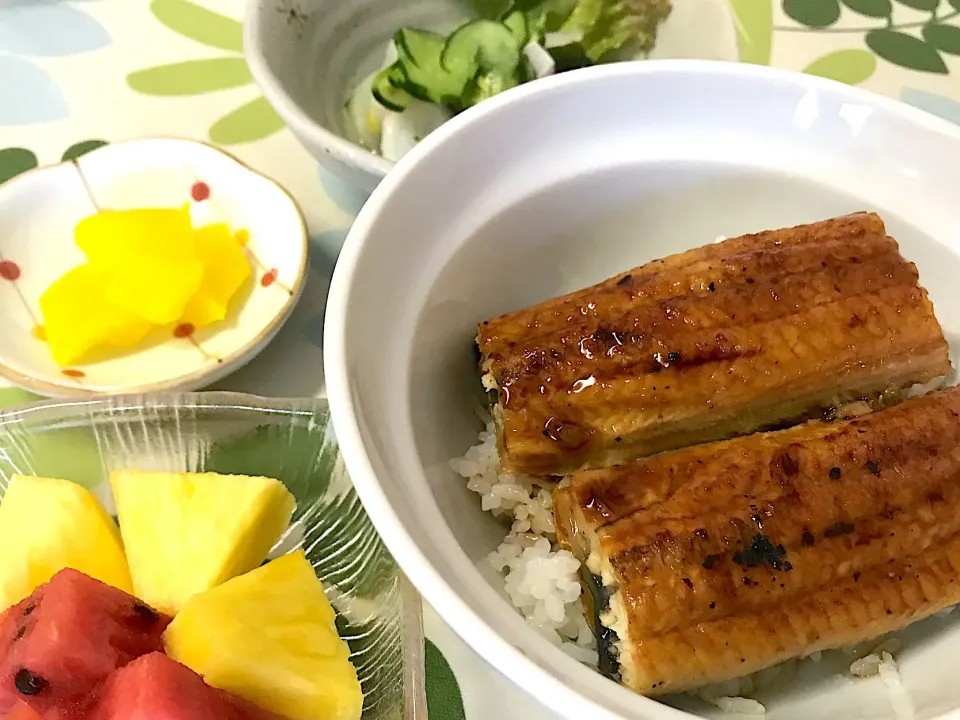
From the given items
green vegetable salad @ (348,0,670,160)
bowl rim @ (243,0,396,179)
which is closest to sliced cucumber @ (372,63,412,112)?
green vegetable salad @ (348,0,670,160)

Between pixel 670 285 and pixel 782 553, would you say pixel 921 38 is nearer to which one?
pixel 670 285

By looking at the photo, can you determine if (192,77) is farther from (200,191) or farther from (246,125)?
(200,191)

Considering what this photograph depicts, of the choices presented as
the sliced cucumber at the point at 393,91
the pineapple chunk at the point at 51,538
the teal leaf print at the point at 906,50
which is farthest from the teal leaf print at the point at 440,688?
the teal leaf print at the point at 906,50

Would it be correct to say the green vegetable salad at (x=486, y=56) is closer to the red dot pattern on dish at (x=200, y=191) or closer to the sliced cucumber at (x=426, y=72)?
the sliced cucumber at (x=426, y=72)

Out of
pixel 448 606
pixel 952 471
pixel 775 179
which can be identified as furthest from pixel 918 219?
pixel 448 606

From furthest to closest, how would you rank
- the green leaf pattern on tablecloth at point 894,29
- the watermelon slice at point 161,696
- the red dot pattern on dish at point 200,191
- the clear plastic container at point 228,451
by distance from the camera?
the green leaf pattern on tablecloth at point 894,29, the red dot pattern on dish at point 200,191, the clear plastic container at point 228,451, the watermelon slice at point 161,696

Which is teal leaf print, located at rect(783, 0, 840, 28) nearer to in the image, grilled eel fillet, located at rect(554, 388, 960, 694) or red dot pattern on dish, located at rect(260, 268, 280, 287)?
grilled eel fillet, located at rect(554, 388, 960, 694)
